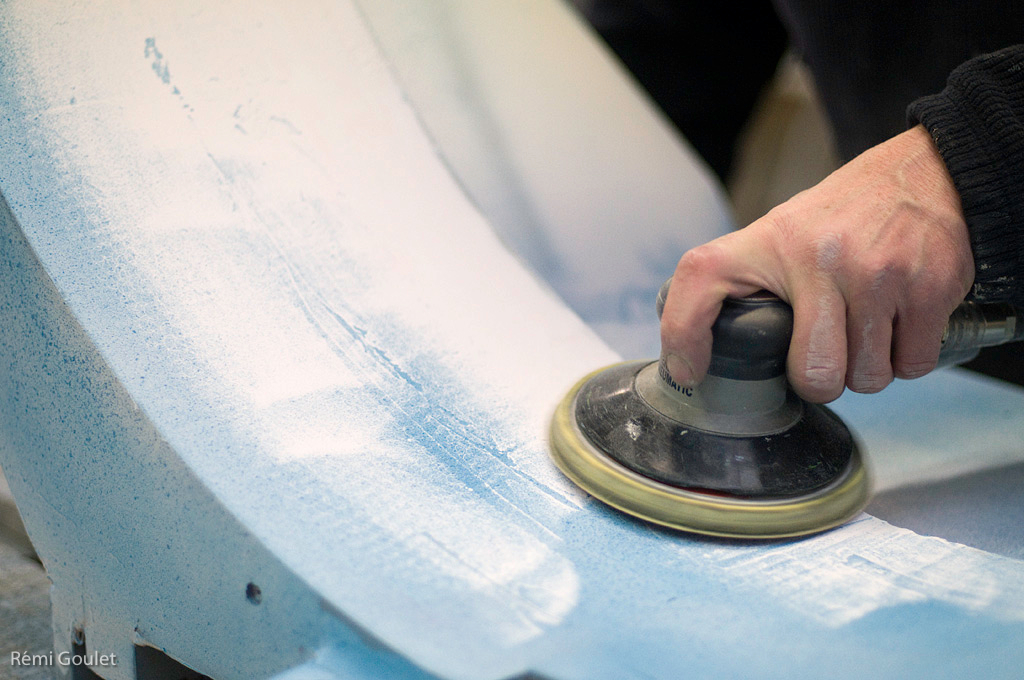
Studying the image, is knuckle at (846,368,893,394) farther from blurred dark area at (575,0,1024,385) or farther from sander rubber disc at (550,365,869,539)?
blurred dark area at (575,0,1024,385)

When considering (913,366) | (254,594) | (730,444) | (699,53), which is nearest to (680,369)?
(730,444)

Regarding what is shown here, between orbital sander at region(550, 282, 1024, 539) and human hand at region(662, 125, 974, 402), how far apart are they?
2cm

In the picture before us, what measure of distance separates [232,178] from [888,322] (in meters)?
0.57

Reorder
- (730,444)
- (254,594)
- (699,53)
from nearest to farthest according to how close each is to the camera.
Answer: (254,594), (730,444), (699,53)

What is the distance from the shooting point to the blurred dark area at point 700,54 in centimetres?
168

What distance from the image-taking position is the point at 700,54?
173 centimetres

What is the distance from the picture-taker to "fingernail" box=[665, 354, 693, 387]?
0.60m

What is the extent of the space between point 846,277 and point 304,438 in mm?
411

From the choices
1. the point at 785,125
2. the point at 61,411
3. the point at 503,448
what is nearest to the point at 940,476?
the point at 503,448

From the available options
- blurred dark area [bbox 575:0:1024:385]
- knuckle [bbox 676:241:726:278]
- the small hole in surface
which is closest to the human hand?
knuckle [bbox 676:241:726:278]

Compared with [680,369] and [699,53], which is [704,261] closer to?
[680,369]

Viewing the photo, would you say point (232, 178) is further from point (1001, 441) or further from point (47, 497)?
point (1001, 441)

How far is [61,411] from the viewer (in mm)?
592

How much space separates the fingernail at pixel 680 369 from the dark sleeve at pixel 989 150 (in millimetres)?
244
